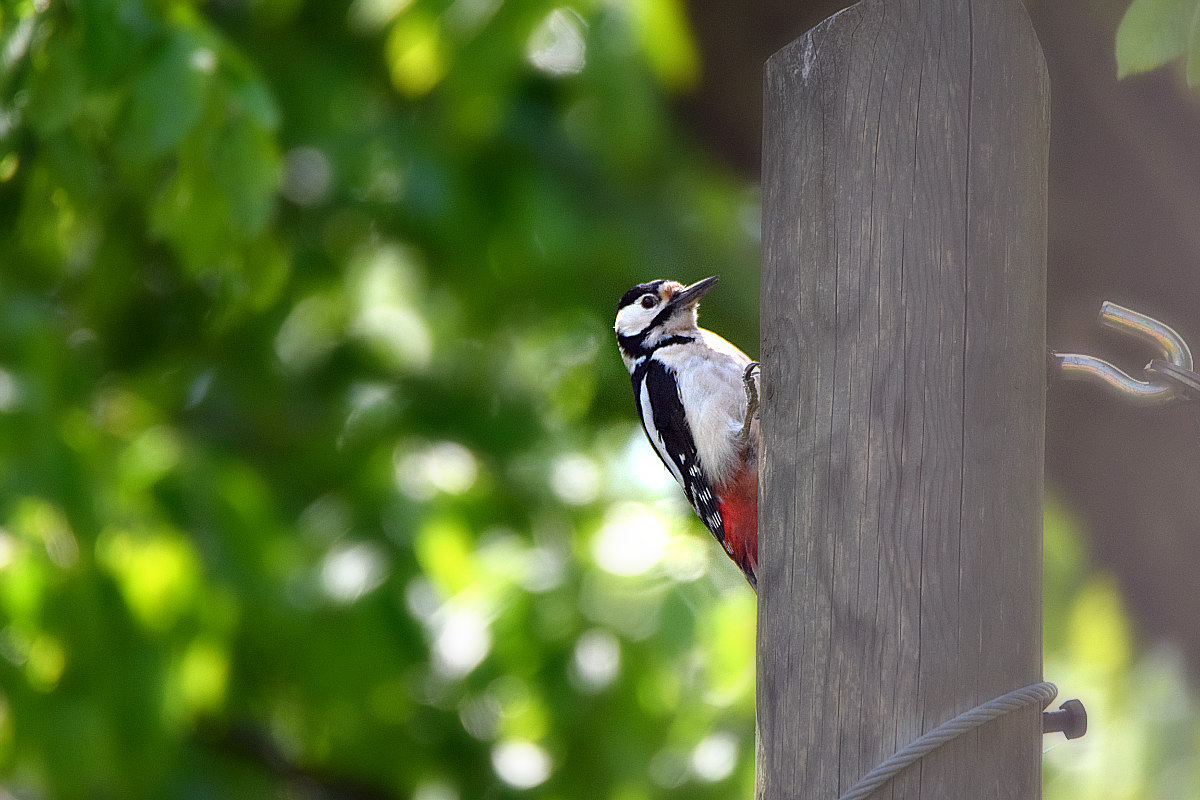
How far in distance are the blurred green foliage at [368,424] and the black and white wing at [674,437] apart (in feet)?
1.55

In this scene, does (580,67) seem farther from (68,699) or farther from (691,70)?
(68,699)

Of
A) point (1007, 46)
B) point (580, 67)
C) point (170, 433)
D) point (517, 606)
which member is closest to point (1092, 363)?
point (1007, 46)

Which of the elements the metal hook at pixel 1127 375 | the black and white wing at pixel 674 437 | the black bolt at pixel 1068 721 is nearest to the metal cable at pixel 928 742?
the black bolt at pixel 1068 721

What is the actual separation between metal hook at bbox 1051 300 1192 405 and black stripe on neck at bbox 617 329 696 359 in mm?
1646

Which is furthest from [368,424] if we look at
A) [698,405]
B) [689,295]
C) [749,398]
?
[749,398]

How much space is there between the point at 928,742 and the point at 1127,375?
64 cm

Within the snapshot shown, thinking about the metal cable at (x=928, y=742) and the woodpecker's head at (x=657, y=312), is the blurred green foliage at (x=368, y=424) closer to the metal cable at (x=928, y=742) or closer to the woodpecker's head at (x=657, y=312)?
the woodpecker's head at (x=657, y=312)

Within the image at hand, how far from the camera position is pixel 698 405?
319 cm

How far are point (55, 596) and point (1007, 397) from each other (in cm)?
303

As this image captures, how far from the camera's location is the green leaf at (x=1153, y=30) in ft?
6.08

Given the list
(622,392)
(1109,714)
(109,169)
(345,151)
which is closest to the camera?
(1109,714)

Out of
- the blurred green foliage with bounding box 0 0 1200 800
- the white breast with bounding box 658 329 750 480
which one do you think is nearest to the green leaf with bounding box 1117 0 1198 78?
the white breast with bounding box 658 329 750 480

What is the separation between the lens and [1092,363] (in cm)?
183

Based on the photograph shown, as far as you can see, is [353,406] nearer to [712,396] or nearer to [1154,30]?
[712,396]
